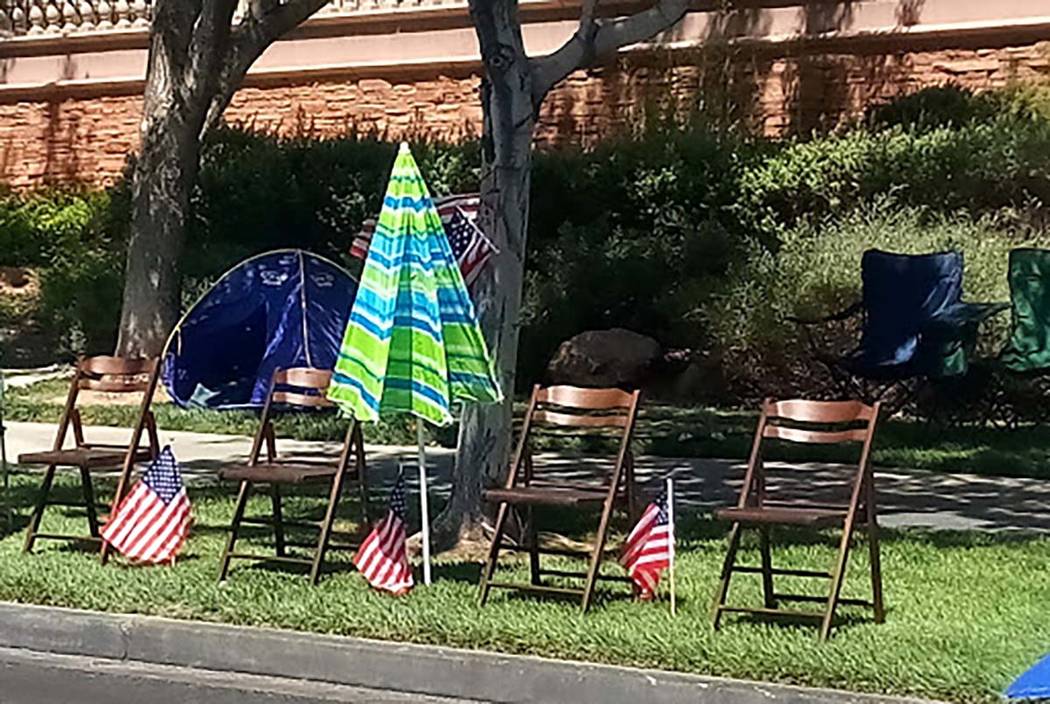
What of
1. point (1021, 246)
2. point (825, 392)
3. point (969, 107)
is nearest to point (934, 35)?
point (969, 107)

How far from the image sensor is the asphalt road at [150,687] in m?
8.16

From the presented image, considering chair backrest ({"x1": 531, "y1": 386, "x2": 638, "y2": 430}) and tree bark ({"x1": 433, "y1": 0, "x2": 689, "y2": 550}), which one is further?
tree bark ({"x1": 433, "y1": 0, "x2": 689, "y2": 550})

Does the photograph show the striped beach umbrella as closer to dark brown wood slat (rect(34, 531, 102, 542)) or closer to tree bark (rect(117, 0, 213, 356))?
dark brown wood slat (rect(34, 531, 102, 542))

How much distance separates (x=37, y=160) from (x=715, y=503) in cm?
1678

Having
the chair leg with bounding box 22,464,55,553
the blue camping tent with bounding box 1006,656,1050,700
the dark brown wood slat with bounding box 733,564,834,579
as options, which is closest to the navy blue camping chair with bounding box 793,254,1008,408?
the dark brown wood slat with bounding box 733,564,834,579

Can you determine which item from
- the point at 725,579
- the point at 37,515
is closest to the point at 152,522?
the point at 37,515

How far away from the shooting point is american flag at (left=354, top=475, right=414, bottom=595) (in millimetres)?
9344

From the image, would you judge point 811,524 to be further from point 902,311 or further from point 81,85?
point 81,85

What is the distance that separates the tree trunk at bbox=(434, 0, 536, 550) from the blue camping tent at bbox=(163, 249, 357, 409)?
224cm

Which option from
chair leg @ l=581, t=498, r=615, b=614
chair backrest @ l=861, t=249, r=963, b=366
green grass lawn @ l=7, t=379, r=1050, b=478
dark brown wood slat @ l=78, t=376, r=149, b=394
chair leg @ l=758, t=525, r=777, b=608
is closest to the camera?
chair leg @ l=758, t=525, r=777, b=608

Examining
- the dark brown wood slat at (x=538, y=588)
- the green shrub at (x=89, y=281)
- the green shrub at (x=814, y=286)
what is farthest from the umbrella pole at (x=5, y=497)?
the green shrub at (x=89, y=281)

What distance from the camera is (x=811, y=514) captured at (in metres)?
8.54

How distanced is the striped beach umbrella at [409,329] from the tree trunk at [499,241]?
2.81 ft

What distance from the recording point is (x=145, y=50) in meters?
25.8
